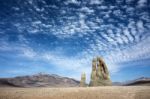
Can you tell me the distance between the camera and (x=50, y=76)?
163 m

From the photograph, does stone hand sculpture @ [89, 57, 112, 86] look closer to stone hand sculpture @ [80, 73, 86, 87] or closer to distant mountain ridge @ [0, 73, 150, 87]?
stone hand sculpture @ [80, 73, 86, 87]

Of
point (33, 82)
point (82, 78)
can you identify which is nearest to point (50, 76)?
point (33, 82)

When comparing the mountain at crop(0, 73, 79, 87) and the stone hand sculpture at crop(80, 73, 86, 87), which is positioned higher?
the mountain at crop(0, 73, 79, 87)

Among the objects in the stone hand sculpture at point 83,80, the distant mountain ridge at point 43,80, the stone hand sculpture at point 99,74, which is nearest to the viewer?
the stone hand sculpture at point 99,74

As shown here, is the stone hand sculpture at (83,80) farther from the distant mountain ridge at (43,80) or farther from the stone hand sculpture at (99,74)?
the distant mountain ridge at (43,80)

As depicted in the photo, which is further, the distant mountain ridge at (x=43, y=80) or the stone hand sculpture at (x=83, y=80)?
the distant mountain ridge at (x=43, y=80)

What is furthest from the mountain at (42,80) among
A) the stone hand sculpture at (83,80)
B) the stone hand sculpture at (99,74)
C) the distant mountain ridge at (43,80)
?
the stone hand sculpture at (99,74)

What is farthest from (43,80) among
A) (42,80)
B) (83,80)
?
(83,80)

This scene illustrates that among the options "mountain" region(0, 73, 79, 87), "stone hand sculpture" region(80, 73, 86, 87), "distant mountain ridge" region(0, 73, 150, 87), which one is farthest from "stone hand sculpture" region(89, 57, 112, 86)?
"mountain" region(0, 73, 79, 87)

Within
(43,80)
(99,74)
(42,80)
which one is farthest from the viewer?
Answer: (43,80)

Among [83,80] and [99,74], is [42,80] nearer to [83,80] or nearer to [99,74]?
[83,80]

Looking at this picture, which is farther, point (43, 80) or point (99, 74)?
point (43, 80)

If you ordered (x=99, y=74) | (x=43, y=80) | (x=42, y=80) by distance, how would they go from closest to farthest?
1. (x=99, y=74)
2. (x=42, y=80)
3. (x=43, y=80)

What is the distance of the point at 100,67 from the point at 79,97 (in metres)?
26.3
